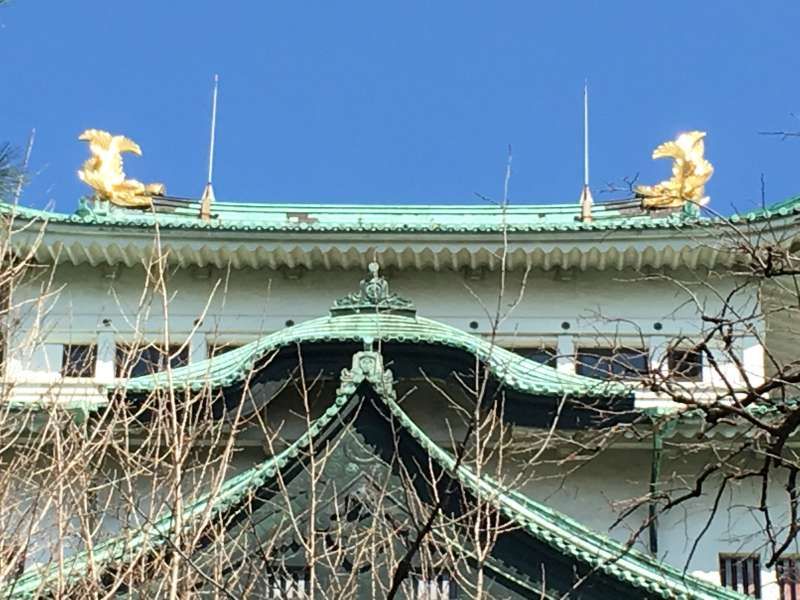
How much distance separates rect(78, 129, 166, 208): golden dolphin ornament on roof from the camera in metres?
21.4

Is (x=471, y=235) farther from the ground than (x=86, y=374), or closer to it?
farther from the ground

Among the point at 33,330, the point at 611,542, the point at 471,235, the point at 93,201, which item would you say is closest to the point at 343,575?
the point at 611,542

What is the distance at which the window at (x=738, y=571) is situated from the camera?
1727 centimetres

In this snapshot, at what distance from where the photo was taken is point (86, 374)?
18172 mm

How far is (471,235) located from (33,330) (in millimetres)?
10285

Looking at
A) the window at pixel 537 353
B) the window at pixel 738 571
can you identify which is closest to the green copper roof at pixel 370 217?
the window at pixel 537 353

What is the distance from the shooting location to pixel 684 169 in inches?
829

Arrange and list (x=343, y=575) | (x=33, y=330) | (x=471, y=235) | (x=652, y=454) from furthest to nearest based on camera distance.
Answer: (x=471, y=235)
(x=652, y=454)
(x=343, y=575)
(x=33, y=330)

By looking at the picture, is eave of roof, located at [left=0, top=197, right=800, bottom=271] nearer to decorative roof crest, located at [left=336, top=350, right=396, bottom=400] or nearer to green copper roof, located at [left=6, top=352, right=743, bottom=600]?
decorative roof crest, located at [left=336, top=350, right=396, bottom=400]

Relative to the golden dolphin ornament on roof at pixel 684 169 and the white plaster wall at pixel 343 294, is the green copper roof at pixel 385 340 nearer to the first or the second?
the white plaster wall at pixel 343 294

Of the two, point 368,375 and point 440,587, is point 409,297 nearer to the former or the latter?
point 368,375

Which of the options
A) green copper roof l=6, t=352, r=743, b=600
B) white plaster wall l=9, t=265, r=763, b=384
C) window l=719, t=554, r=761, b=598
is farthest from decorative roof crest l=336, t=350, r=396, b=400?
white plaster wall l=9, t=265, r=763, b=384

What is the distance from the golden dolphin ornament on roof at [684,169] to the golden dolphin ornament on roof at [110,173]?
282 inches

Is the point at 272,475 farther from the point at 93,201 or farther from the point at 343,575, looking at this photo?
the point at 93,201
